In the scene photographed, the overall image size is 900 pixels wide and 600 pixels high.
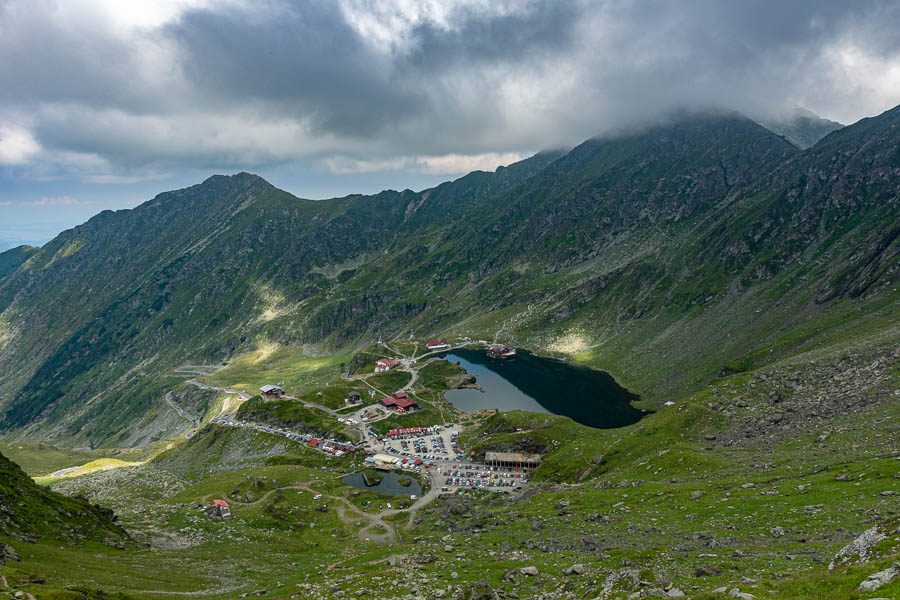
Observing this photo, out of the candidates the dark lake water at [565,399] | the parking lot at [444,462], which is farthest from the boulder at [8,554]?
the dark lake water at [565,399]

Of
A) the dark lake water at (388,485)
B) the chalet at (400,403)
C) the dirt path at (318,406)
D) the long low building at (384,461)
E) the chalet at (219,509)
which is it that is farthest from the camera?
the chalet at (400,403)

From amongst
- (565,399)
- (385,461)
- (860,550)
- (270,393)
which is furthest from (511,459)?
(270,393)

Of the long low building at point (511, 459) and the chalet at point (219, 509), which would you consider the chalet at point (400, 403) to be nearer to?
the long low building at point (511, 459)

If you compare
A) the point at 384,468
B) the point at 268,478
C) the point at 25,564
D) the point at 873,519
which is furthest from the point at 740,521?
the point at 268,478

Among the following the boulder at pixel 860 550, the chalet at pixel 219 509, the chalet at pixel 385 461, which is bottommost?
the chalet at pixel 385 461

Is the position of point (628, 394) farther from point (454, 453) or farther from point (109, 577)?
point (109, 577)
